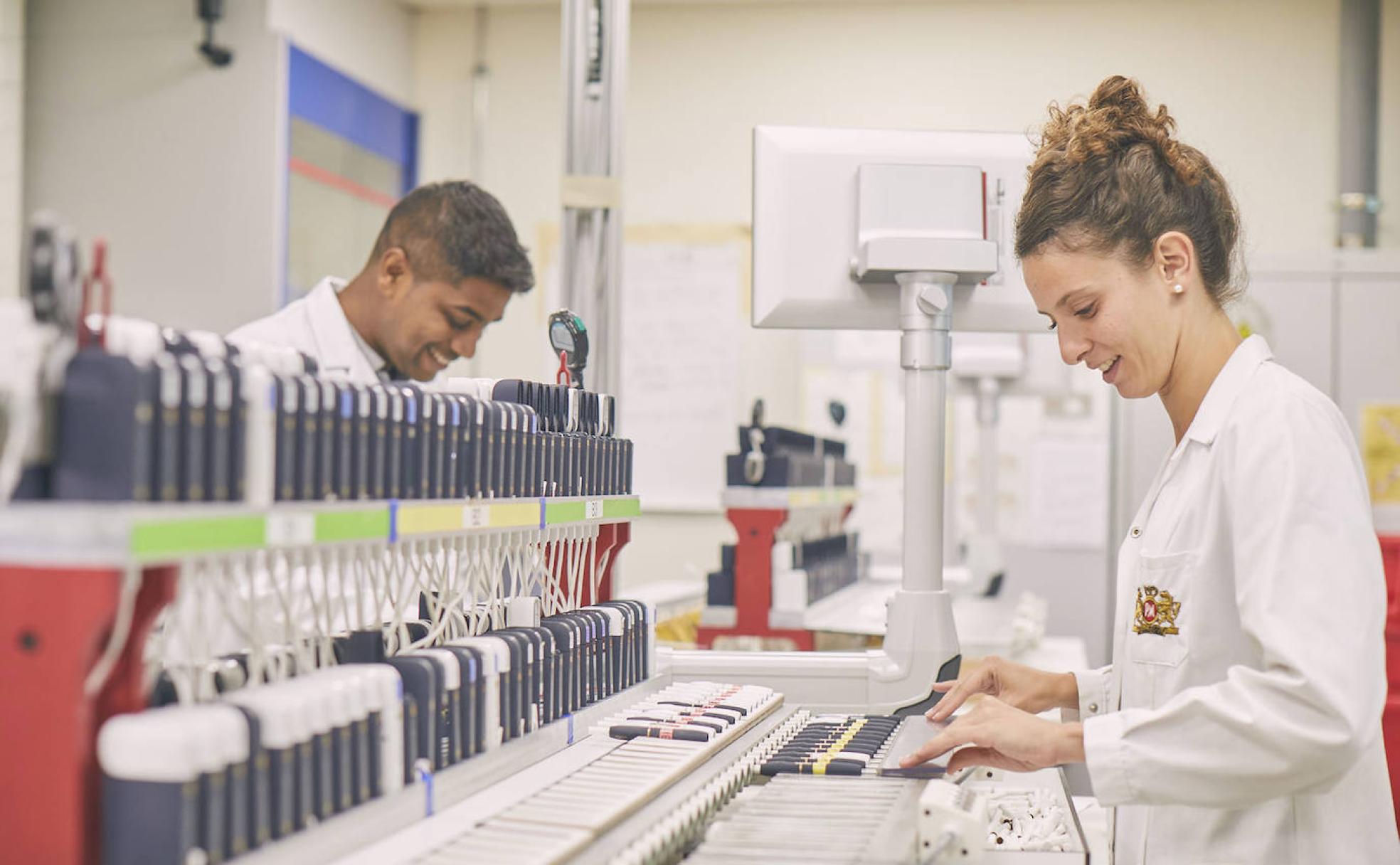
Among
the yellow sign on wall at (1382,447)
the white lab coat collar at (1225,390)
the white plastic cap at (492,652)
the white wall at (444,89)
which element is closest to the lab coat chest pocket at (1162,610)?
the white lab coat collar at (1225,390)

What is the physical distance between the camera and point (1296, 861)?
1.76 metres

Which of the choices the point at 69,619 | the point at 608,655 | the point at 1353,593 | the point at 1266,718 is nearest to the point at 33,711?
the point at 69,619

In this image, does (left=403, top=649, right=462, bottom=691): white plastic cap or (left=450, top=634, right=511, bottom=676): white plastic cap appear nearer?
(left=403, top=649, right=462, bottom=691): white plastic cap

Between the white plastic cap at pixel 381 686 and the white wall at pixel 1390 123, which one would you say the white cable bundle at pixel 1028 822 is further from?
the white wall at pixel 1390 123

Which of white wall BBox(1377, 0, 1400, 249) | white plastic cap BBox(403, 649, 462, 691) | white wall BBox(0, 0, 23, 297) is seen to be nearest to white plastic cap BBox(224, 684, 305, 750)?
white plastic cap BBox(403, 649, 462, 691)

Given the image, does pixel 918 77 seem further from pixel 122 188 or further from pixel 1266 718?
pixel 1266 718

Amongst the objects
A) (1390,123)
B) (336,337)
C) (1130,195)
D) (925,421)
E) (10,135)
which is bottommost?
(925,421)

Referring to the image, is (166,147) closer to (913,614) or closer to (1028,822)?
(913,614)

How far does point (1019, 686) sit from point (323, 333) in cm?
195

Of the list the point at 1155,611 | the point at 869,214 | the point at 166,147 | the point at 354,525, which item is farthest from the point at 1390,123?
the point at 354,525

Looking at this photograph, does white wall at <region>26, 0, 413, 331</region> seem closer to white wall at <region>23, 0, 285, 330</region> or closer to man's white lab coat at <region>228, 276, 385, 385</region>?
white wall at <region>23, 0, 285, 330</region>

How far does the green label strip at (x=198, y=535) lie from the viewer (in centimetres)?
117

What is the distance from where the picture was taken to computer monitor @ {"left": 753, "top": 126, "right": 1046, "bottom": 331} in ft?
9.05

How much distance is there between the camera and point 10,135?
4.35 meters
